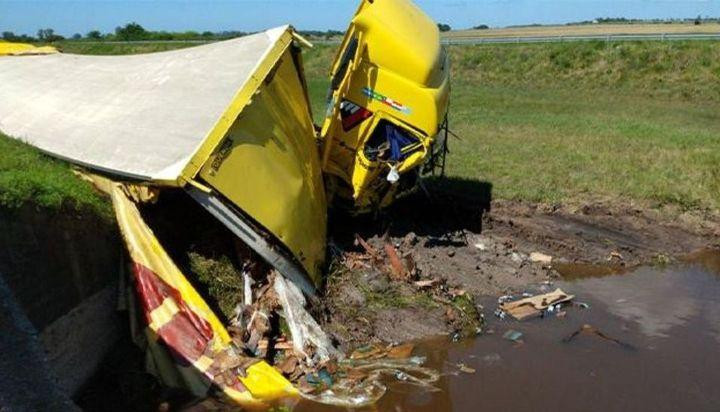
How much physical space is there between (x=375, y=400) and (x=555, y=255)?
4.73 metres

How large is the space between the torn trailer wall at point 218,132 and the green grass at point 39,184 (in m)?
0.25

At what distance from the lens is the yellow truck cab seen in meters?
8.55

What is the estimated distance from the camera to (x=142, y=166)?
702 cm

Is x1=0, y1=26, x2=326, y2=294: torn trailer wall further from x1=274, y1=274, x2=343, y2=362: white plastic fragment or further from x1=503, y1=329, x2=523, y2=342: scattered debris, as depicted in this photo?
x1=503, y1=329, x2=523, y2=342: scattered debris

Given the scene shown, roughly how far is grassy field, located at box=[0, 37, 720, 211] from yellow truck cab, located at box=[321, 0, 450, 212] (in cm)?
351

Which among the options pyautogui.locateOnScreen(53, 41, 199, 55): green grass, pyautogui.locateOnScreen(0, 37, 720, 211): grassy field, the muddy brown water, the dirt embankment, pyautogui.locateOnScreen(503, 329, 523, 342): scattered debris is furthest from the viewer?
pyautogui.locateOnScreen(53, 41, 199, 55): green grass

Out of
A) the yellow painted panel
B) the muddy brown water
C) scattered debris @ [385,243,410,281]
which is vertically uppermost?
the yellow painted panel

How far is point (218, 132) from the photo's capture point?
6969 millimetres

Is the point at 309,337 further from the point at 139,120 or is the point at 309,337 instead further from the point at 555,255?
the point at 555,255

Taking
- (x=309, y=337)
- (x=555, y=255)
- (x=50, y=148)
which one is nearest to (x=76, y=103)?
(x=50, y=148)

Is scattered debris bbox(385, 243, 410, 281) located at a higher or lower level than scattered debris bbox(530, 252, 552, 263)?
higher

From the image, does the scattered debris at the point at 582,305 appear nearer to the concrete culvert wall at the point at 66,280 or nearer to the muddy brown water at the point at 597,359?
the muddy brown water at the point at 597,359

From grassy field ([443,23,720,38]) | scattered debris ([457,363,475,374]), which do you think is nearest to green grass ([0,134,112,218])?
scattered debris ([457,363,475,374])

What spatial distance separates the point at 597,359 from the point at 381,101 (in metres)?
3.68
